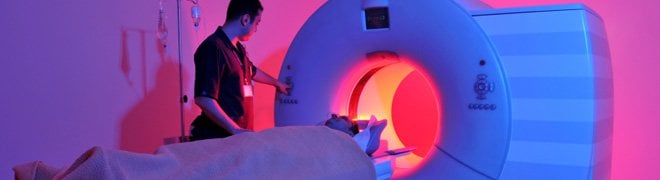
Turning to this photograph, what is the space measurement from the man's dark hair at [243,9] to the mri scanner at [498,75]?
271mm

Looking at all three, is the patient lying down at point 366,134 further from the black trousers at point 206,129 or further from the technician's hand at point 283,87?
the black trousers at point 206,129

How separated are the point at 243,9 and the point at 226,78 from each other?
229mm

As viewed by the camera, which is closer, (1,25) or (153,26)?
(1,25)

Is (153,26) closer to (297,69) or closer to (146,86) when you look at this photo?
(146,86)

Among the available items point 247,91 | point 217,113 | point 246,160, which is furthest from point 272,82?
point 246,160

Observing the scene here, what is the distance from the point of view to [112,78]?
2.13 metres

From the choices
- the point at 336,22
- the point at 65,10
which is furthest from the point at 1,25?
the point at 336,22

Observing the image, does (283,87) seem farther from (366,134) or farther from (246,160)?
(246,160)

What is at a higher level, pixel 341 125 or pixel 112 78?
pixel 112 78

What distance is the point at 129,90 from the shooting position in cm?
221

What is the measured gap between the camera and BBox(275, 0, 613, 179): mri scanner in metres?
1.38

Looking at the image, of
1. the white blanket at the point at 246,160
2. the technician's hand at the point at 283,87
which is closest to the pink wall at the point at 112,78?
the technician's hand at the point at 283,87

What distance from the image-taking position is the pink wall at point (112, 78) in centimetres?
183

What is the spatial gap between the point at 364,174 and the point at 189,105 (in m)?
1.71
